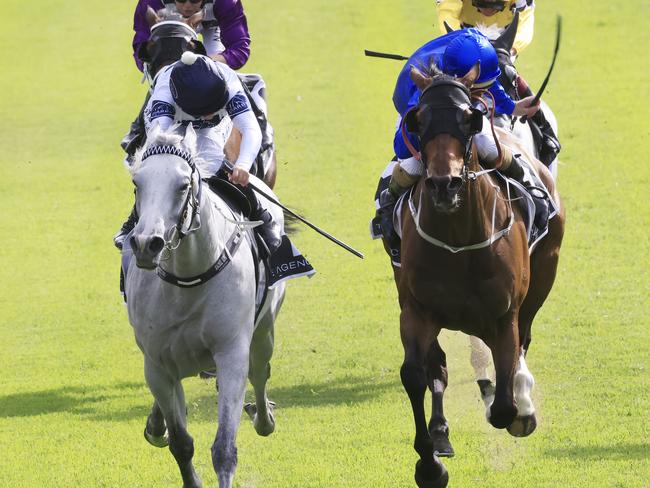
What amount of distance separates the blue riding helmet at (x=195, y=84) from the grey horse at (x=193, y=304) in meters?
0.70

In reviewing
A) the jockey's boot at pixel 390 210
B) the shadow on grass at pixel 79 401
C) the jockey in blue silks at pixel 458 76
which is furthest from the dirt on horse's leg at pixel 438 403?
the shadow on grass at pixel 79 401

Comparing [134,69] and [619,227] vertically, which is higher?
[619,227]

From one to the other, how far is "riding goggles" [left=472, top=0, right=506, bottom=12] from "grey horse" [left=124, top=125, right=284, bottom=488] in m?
3.49

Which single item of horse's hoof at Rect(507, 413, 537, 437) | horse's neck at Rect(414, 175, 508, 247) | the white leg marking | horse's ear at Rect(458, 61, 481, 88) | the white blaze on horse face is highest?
horse's ear at Rect(458, 61, 481, 88)

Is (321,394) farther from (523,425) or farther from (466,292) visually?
(466,292)

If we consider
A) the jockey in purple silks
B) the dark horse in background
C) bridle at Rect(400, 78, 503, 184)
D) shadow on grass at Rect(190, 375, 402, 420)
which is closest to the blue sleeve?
bridle at Rect(400, 78, 503, 184)

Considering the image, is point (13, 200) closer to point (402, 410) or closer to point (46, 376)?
point (46, 376)

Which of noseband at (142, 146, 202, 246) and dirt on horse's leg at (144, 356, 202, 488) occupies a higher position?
noseband at (142, 146, 202, 246)

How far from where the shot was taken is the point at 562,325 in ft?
44.5

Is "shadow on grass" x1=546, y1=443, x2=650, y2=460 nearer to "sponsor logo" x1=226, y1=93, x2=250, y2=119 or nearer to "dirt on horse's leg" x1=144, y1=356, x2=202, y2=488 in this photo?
"dirt on horse's leg" x1=144, y1=356, x2=202, y2=488

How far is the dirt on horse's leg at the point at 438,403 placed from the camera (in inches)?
326

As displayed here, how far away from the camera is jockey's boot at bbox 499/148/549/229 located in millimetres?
7953

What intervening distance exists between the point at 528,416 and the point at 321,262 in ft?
28.4

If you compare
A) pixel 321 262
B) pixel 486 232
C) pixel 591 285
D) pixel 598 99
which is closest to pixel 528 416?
pixel 486 232
